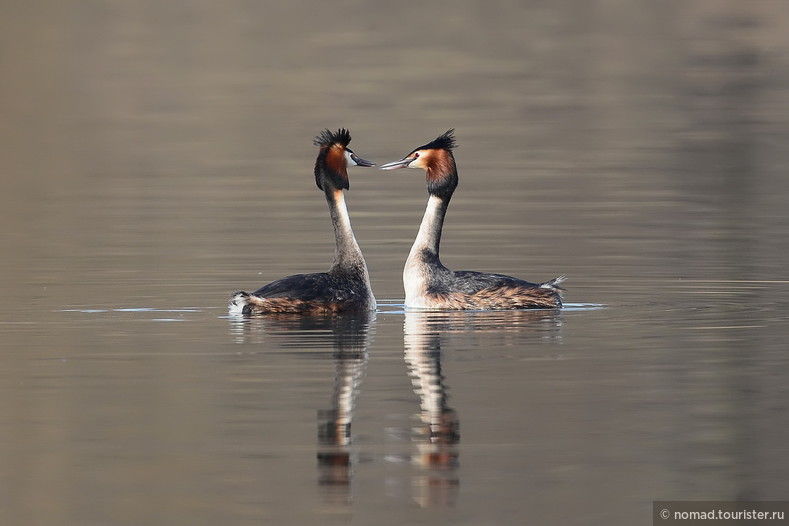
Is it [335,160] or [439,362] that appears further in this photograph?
[335,160]

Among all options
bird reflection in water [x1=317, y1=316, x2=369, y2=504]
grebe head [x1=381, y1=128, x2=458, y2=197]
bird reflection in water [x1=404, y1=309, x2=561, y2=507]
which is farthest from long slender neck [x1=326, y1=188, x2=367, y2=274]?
bird reflection in water [x1=317, y1=316, x2=369, y2=504]

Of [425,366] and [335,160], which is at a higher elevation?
[335,160]

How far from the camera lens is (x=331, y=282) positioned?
1606cm

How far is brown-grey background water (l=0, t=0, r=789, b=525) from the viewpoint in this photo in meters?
10.3

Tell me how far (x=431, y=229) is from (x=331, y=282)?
6.66 ft

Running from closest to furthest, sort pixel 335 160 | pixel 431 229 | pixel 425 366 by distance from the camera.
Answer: pixel 425 366
pixel 335 160
pixel 431 229

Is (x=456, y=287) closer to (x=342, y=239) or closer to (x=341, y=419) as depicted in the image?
(x=342, y=239)

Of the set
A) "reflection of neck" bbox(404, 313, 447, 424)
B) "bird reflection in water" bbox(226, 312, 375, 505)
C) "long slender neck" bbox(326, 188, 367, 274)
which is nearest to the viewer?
"bird reflection in water" bbox(226, 312, 375, 505)

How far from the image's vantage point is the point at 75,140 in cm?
3662

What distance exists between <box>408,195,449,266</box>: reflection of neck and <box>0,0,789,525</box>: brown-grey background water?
59 cm

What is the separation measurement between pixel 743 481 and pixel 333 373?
381 centimetres

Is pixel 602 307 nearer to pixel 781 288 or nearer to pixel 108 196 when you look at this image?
pixel 781 288

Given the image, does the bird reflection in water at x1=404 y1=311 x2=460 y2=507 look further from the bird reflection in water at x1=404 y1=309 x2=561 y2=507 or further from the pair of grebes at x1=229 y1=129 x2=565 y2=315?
the pair of grebes at x1=229 y1=129 x2=565 y2=315

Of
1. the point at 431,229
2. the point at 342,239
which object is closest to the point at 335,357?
the point at 342,239
